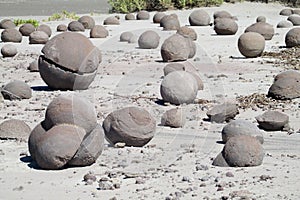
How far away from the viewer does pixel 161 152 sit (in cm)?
934

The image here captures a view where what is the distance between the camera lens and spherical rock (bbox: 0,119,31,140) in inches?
396

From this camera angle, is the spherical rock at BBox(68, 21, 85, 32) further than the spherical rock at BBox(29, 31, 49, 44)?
Yes

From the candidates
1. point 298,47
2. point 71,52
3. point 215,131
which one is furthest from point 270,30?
point 215,131

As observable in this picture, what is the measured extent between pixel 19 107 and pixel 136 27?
14.2m

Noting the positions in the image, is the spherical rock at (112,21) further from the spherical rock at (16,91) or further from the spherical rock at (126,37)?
the spherical rock at (16,91)

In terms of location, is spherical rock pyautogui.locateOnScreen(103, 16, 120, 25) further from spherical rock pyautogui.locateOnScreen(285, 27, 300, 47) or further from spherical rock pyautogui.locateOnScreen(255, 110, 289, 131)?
spherical rock pyautogui.locateOnScreen(255, 110, 289, 131)

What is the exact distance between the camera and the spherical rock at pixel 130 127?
930cm

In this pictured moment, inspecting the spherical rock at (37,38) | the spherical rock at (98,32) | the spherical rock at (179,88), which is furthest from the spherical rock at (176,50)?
the spherical rock at (98,32)

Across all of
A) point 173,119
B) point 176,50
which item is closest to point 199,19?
point 176,50

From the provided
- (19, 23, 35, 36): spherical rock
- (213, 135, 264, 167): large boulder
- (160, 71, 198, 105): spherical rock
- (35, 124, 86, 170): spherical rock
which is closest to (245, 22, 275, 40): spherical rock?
(19, 23, 35, 36): spherical rock

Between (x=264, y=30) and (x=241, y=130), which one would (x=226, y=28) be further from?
(x=241, y=130)

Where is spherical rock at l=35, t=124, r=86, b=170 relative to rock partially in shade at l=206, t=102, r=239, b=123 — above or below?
above

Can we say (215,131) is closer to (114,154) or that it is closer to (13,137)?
(114,154)

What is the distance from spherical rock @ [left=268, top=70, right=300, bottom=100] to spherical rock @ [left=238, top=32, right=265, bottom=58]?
5029 mm
